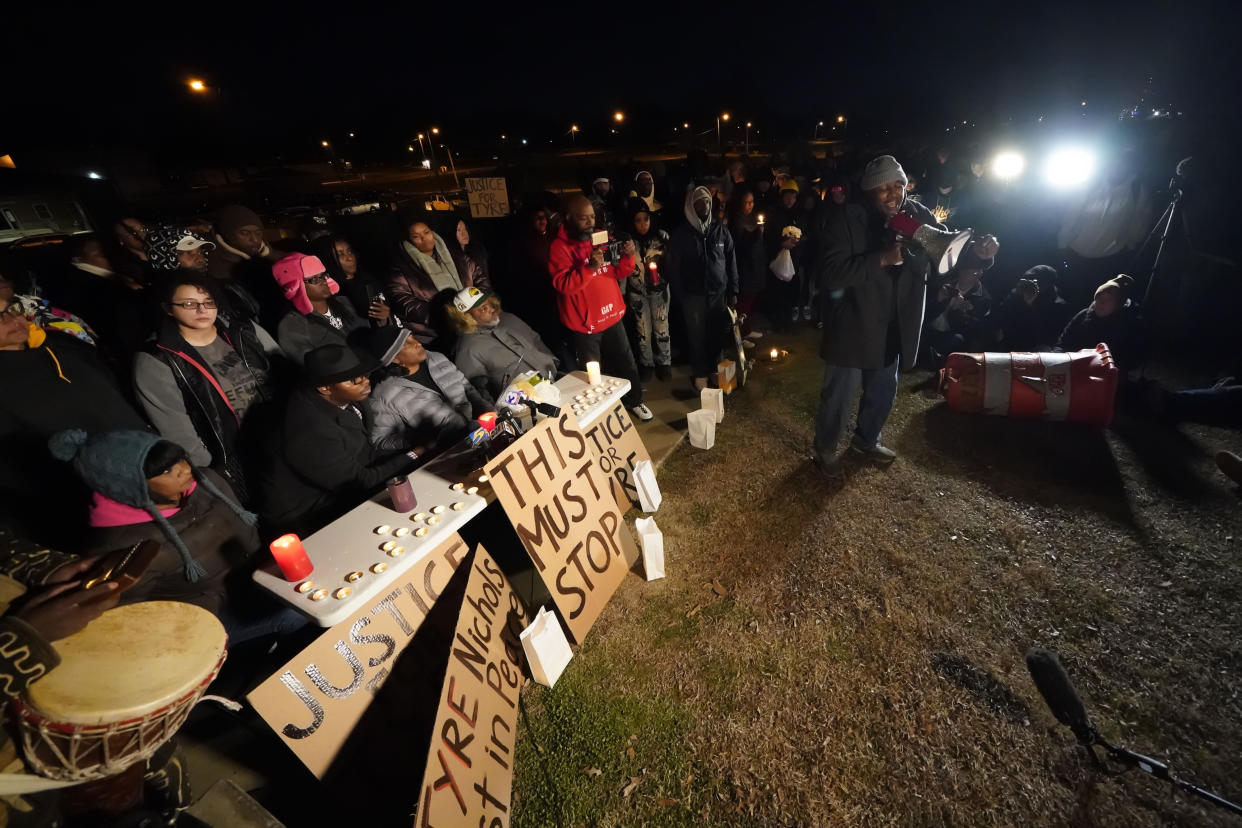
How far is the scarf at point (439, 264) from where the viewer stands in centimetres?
450

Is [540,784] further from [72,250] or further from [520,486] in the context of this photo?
[72,250]

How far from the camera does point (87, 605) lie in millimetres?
1515

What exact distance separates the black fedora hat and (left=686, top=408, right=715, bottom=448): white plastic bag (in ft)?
9.56

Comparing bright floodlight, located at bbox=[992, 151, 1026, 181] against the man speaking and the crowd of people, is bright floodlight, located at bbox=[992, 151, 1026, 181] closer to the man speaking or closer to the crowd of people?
the crowd of people

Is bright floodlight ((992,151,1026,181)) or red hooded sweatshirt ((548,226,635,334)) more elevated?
bright floodlight ((992,151,1026,181))

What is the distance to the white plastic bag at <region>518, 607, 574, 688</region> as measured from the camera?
2.53 m

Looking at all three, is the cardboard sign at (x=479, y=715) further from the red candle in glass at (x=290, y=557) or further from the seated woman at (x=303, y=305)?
the seated woman at (x=303, y=305)

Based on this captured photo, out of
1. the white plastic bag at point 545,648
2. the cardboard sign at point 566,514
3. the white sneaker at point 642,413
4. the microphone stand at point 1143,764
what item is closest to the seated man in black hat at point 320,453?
the cardboard sign at point 566,514

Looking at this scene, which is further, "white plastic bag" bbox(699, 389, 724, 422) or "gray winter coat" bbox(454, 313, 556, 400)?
"white plastic bag" bbox(699, 389, 724, 422)

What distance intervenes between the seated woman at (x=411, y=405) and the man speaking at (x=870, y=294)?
3.03 meters

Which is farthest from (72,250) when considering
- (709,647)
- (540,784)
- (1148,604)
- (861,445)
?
(1148,604)

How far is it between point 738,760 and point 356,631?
1.96 meters

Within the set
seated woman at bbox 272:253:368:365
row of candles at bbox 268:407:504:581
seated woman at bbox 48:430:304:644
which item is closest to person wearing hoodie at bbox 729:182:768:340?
seated woman at bbox 272:253:368:365

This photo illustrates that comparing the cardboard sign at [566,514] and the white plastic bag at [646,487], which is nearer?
the cardboard sign at [566,514]
